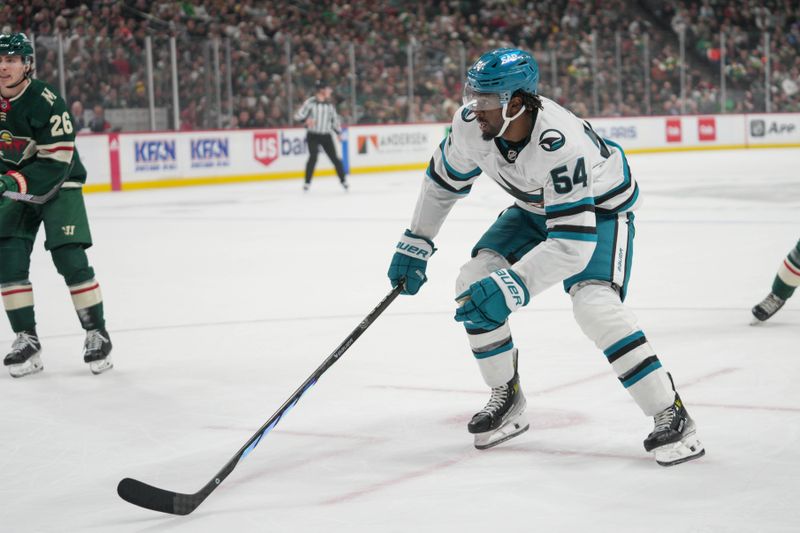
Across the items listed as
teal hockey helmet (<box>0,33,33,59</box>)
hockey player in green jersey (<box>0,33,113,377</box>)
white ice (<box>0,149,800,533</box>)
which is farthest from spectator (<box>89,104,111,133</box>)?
teal hockey helmet (<box>0,33,33,59</box>)

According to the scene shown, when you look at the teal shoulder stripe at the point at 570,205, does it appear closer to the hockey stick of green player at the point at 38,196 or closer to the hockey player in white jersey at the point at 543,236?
the hockey player in white jersey at the point at 543,236

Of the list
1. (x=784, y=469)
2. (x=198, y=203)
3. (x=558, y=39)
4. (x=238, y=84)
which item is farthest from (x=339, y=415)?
(x=558, y=39)

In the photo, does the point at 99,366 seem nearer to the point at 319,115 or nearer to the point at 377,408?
the point at 377,408

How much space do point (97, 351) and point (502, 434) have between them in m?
1.89

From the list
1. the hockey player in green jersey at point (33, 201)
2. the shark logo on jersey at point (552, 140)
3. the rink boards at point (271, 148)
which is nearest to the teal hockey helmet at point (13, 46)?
the hockey player in green jersey at point (33, 201)

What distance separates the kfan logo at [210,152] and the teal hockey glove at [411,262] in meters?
12.9

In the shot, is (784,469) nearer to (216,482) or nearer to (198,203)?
(216,482)

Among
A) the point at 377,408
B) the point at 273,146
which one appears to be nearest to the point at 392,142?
the point at 273,146

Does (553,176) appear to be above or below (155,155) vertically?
above

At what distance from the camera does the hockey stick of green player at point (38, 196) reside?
170 inches

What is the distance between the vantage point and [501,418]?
3.32m

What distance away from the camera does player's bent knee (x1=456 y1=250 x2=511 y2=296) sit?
3262mm

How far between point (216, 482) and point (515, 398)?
39.4 inches

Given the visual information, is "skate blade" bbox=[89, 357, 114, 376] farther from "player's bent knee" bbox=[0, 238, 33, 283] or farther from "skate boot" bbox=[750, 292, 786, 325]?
"skate boot" bbox=[750, 292, 786, 325]
